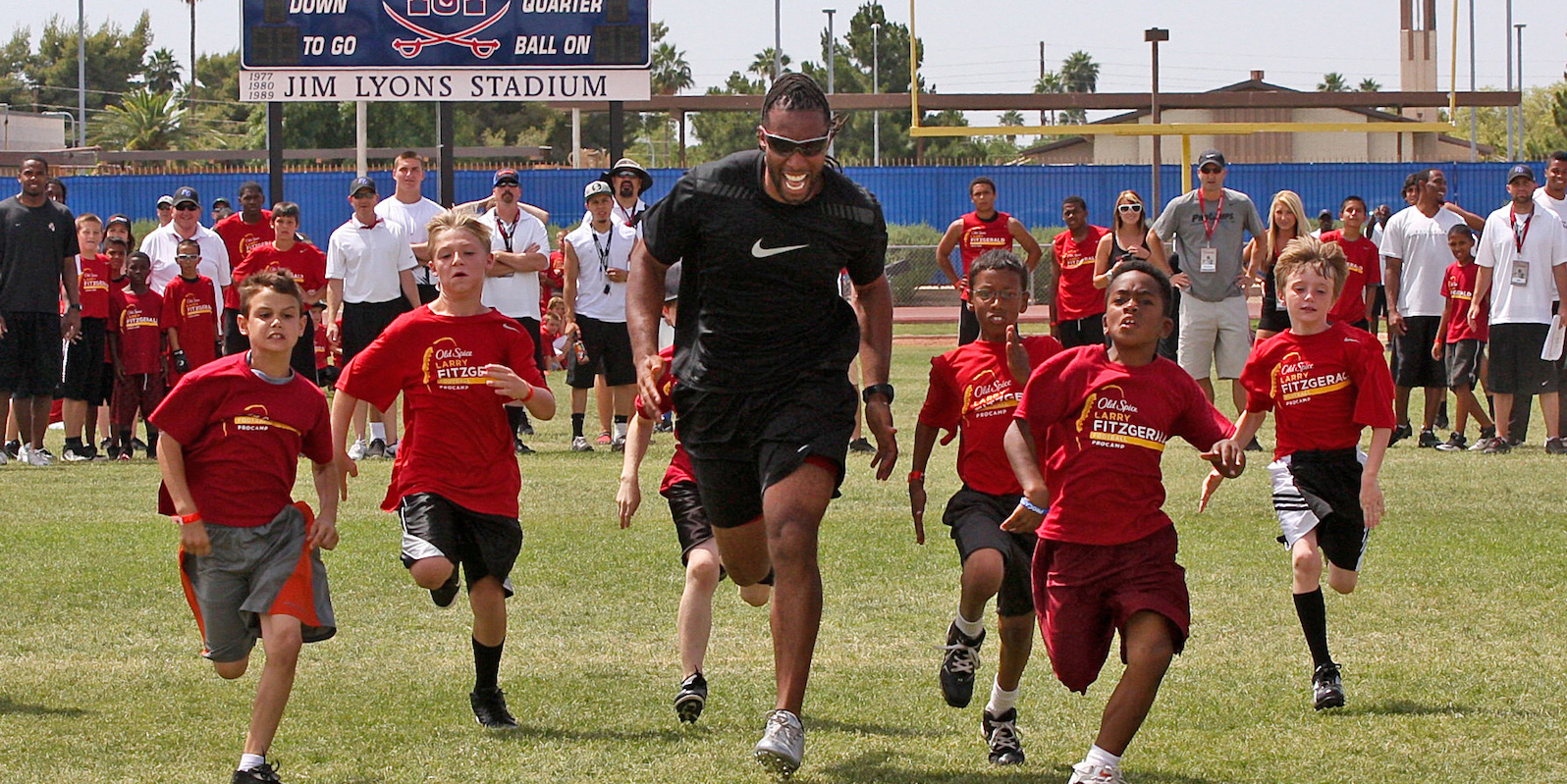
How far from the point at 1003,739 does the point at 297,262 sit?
10.2m

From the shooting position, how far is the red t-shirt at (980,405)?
20.2 feet

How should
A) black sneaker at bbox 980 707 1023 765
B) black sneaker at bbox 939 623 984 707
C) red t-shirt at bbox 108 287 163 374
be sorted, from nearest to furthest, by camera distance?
black sneaker at bbox 980 707 1023 765, black sneaker at bbox 939 623 984 707, red t-shirt at bbox 108 287 163 374

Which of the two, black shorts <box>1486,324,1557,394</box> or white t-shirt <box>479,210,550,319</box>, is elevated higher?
white t-shirt <box>479,210,550,319</box>

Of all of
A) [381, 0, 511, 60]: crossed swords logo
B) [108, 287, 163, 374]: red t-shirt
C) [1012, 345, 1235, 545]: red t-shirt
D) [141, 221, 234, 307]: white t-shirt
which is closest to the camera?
[1012, 345, 1235, 545]: red t-shirt

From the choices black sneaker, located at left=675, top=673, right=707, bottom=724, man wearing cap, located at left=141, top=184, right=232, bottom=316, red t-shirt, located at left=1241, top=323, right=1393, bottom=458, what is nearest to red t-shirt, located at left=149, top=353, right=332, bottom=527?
black sneaker, located at left=675, top=673, right=707, bottom=724

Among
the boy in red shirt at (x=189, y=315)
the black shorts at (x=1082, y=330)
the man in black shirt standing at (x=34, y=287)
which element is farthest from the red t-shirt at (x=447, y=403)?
the black shorts at (x=1082, y=330)

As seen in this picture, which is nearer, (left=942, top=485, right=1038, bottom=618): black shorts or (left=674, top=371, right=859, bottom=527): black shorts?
(left=674, top=371, right=859, bottom=527): black shorts

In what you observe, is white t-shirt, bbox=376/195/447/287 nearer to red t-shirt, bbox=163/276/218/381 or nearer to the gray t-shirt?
red t-shirt, bbox=163/276/218/381

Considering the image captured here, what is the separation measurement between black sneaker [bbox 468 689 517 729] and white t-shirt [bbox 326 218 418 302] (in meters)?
8.24

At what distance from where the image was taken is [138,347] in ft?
48.4

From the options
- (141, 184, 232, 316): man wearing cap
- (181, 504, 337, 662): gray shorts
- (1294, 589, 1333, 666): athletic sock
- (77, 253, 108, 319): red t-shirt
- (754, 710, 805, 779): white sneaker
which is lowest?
(754, 710, 805, 779): white sneaker

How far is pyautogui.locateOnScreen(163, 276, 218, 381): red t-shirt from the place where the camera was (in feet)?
48.3

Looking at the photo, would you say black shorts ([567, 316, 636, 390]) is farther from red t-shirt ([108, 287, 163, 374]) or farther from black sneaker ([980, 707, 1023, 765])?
black sneaker ([980, 707, 1023, 765])

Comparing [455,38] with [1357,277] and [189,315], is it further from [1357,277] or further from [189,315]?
[1357,277]
